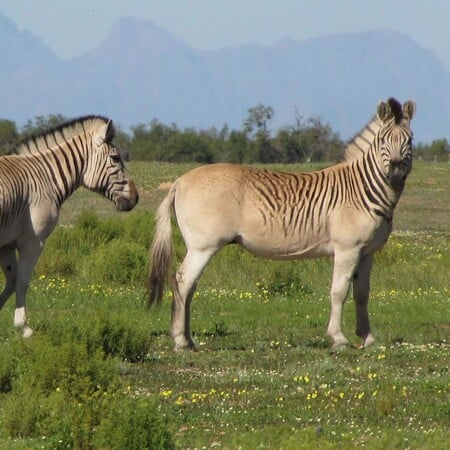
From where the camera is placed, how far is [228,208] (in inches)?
486

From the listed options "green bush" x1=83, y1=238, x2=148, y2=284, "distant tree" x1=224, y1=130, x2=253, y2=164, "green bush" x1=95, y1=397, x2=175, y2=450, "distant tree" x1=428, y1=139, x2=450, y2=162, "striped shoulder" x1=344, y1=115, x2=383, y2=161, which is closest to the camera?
"green bush" x1=95, y1=397, x2=175, y2=450

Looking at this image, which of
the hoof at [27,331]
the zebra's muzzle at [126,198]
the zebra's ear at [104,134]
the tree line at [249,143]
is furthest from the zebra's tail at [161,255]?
the tree line at [249,143]

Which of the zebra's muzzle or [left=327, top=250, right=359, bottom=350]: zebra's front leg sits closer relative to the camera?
[left=327, top=250, right=359, bottom=350]: zebra's front leg

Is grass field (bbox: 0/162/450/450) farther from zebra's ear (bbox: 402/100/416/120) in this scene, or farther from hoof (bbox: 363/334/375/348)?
zebra's ear (bbox: 402/100/416/120)

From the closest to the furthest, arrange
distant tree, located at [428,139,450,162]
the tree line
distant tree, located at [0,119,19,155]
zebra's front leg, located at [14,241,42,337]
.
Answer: zebra's front leg, located at [14,241,42,337], distant tree, located at [0,119,19,155], the tree line, distant tree, located at [428,139,450,162]

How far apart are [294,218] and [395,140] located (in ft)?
4.04

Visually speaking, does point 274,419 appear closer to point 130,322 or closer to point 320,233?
point 130,322

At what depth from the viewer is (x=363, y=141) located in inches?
516

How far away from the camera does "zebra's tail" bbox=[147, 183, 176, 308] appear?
40.8ft

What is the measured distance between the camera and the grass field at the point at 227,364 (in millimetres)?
8250

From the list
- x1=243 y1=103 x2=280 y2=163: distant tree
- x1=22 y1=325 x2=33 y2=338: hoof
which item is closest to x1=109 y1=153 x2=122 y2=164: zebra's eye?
x1=22 y1=325 x2=33 y2=338: hoof

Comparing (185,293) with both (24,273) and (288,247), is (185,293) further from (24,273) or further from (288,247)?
(24,273)

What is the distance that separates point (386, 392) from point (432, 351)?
2.67m

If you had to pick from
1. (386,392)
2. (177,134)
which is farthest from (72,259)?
(177,134)
